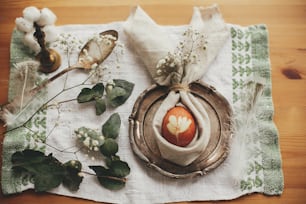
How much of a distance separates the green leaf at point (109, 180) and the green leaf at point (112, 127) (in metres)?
0.08

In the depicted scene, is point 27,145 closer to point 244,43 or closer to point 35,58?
point 35,58

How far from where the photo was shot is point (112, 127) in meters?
1.05

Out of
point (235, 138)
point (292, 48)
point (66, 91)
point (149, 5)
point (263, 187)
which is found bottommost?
point (263, 187)

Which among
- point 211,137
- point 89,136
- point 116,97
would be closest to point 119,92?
point 116,97

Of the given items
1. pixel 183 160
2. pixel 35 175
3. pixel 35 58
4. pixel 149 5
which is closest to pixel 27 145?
pixel 35 175

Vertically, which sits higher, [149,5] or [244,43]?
[149,5]

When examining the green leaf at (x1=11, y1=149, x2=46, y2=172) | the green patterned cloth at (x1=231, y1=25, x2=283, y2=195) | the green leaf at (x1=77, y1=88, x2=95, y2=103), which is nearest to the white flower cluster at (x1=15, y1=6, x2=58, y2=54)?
the green leaf at (x1=77, y1=88, x2=95, y2=103)

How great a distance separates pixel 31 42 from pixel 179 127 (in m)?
0.42

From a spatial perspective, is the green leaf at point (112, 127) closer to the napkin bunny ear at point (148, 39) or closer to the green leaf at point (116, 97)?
the green leaf at point (116, 97)

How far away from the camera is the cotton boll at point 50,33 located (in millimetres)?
1091

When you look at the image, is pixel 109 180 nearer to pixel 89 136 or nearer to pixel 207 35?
pixel 89 136

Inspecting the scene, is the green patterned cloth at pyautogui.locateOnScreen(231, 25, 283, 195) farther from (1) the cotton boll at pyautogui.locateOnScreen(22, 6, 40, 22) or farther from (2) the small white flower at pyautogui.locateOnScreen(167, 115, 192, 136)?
(1) the cotton boll at pyautogui.locateOnScreen(22, 6, 40, 22)

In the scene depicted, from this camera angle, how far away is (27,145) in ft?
3.47

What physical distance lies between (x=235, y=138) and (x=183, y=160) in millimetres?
137
